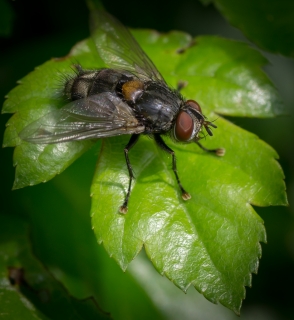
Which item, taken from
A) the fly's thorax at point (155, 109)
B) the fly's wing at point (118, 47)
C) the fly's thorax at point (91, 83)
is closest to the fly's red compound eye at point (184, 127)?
the fly's thorax at point (155, 109)

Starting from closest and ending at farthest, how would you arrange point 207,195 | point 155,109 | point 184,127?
point 207,195 → point 184,127 → point 155,109

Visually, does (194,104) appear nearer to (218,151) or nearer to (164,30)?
(218,151)

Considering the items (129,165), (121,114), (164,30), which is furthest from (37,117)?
(164,30)

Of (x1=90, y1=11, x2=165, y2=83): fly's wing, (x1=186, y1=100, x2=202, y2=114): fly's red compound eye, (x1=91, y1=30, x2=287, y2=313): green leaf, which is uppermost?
(x1=90, y1=11, x2=165, y2=83): fly's wing

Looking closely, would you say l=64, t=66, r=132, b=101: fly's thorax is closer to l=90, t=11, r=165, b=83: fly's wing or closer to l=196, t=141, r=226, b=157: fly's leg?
l=90, t=11, r=165, b=83: fly's wing

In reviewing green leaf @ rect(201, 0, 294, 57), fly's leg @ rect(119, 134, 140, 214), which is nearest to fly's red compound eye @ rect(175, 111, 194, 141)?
fly's leg @ rect(119, 134, 140, 214)
